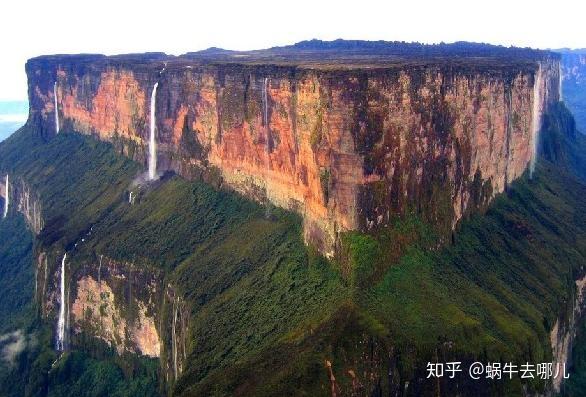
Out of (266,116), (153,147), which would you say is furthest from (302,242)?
(153,147)

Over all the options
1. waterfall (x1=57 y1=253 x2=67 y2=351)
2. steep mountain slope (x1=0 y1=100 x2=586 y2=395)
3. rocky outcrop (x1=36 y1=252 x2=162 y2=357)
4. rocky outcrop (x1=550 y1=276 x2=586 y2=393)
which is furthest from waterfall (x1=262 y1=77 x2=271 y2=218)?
rocky outcrop (x1=550 y1=276 x2=586 y2=393)

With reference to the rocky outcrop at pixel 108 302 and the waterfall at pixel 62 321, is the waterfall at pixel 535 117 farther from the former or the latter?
the waterfall at pixel 62 321

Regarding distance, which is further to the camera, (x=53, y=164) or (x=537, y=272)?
(x=53, y=164)

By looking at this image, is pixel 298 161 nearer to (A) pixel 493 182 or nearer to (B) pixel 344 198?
(B) pixel 344 198

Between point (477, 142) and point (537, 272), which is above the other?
point (477, 142)

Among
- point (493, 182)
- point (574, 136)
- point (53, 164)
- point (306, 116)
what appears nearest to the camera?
point (306, 116)

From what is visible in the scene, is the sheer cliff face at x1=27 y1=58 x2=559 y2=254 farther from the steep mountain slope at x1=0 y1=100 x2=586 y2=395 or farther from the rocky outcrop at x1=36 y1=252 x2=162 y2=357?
the rocky outcrop at x1=36 y1=252 x2=162 y2=357

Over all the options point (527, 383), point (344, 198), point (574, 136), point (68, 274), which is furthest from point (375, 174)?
point (574, 136)
